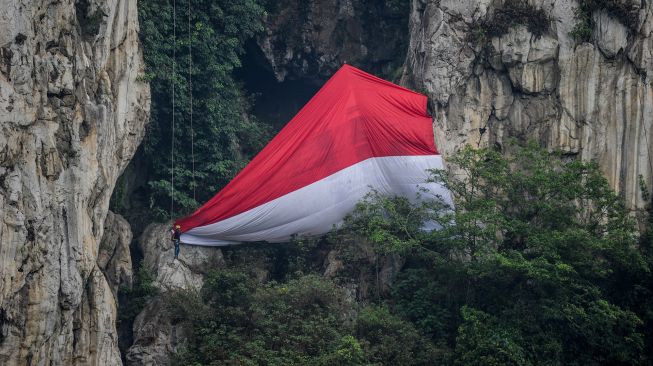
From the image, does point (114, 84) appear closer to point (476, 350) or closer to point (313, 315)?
point (313, 315)

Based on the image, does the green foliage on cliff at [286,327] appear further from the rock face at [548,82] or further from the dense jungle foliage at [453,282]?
the rock face at [548,82]

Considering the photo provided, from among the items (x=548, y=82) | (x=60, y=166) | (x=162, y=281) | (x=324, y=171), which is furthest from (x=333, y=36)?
(x=60, y=166)

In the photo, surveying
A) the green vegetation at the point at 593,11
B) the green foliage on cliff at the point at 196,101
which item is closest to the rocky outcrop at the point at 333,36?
the green foliage on cliff at the point at 196,101

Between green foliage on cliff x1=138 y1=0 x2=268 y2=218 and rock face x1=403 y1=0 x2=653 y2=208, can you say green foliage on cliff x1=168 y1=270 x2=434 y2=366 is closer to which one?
green foliage on cliff x1=138 y1=0 x2=268 y2=218

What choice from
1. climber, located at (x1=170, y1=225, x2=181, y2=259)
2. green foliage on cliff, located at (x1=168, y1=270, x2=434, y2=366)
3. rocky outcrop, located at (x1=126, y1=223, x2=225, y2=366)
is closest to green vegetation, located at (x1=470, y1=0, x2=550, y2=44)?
green foliage on cliff, located at (x1=168, y1=270, x2=434, y2=366)

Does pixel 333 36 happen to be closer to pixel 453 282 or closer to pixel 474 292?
pixel 453 282

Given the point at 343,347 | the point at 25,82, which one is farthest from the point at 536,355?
the point at 25,82
